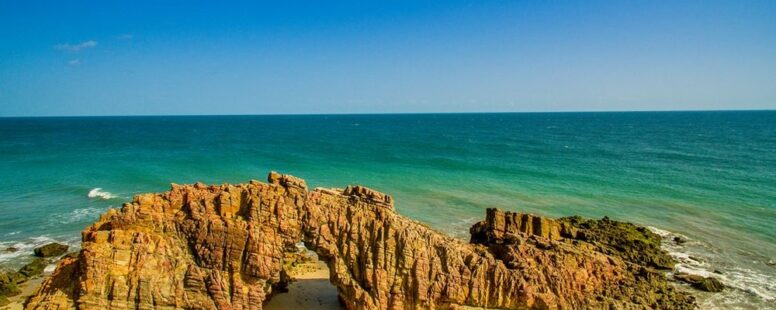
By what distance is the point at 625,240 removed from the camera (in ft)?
105

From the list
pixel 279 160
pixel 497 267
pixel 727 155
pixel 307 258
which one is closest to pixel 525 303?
pixel 497 267

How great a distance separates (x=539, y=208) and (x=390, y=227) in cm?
3035

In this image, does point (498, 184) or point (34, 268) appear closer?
point (34, 268)

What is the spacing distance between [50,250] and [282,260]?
23.2 meters

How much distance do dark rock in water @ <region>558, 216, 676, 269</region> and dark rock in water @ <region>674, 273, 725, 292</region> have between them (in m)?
1.52

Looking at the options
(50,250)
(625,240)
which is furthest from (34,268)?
(625,240)

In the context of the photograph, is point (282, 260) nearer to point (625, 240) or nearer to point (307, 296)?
point (307, 296)

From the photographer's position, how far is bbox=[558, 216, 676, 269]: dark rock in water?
2854cm

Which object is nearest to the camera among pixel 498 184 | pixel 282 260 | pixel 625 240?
pixel 282 260

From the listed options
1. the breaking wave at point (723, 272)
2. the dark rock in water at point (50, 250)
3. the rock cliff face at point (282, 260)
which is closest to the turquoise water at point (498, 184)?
the breaking wave at point (723, 272)

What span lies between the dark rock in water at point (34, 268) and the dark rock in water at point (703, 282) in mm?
39654

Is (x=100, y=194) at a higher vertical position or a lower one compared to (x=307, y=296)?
higher

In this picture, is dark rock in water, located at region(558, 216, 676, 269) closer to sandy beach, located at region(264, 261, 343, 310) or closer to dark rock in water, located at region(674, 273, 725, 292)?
dark rock in water, located at region(674, 273, 725, 292)

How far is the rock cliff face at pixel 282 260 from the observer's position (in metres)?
16.5
